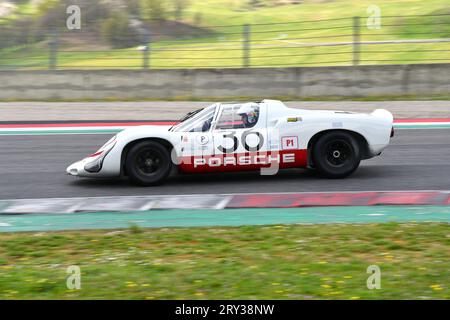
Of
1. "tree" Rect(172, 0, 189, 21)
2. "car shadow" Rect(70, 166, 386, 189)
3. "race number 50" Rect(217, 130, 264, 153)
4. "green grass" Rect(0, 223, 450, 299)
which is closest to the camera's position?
"green grass" Rect(0, 223, 450, 299)

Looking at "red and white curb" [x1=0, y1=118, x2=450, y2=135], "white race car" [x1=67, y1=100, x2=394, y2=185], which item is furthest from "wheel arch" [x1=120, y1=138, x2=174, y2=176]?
"red and white curb" [x1=0, y1=118, x2=450, y2=135]

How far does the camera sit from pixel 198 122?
11.5m

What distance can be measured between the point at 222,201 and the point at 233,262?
3172 millimetres

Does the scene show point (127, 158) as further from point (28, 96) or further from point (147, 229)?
point (28, 96)

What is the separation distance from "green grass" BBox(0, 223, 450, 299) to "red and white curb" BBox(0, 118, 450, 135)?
7735 mm

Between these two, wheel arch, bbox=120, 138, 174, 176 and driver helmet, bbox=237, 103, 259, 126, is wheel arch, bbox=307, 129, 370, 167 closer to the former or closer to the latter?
driver helmet, bbox=237, 103, 259, 126

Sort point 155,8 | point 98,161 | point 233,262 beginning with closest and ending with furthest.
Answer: point 233,262 < point 98,161 < point 155,8

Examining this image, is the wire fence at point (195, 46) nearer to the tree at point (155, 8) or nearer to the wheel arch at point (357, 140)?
the tree at point (155, 8)

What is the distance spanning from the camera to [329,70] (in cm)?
2006

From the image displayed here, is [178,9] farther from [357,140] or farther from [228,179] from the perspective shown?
[357,140]

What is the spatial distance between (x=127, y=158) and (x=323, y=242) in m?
3.98

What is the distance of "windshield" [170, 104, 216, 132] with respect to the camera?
1146 centimetres

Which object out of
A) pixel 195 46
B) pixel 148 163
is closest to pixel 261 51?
pixel 195 46
